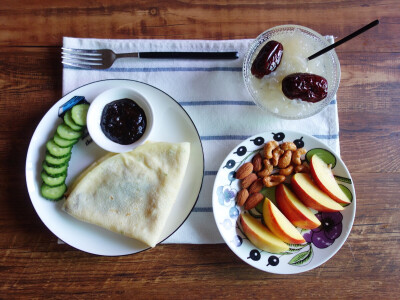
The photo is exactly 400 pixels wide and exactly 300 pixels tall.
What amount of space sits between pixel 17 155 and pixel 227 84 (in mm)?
1005

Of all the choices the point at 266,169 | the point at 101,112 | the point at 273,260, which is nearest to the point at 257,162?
the point at 266,169

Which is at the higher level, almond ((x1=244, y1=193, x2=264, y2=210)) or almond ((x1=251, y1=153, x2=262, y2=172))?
almond ((x1=251, y1=153, x2=262, y2=172))

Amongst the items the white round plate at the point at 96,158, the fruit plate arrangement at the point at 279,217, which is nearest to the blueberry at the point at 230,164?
the fruit plate arrangement at the point at 279,217

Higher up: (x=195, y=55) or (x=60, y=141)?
(x=195, y=55)

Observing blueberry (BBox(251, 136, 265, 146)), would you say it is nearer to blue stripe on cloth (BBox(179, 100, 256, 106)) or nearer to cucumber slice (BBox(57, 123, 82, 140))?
blue stripe on cloth (BBox(179, 100, 256, 106))

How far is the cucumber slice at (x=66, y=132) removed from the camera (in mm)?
1554

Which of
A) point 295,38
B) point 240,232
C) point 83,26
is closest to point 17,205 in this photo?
point 83,26

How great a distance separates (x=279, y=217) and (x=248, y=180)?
0.20 meters

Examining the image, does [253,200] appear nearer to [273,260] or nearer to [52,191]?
[273,260]

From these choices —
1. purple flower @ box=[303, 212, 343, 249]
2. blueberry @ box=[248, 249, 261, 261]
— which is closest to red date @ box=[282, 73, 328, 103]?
purple flower @ box=[303, 212, 343, 249]

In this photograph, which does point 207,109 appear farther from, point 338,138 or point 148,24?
point 338,138

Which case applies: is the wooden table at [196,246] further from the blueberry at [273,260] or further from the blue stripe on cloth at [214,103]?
the blue stripe on cloth at [214,103]

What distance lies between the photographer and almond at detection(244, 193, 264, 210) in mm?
1627

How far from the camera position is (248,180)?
1633 mm
